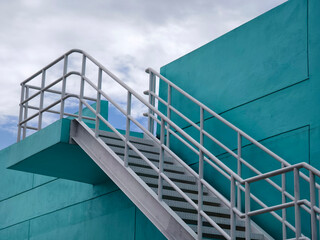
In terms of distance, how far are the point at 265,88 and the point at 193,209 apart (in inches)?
83.1

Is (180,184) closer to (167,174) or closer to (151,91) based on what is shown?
(167,174)

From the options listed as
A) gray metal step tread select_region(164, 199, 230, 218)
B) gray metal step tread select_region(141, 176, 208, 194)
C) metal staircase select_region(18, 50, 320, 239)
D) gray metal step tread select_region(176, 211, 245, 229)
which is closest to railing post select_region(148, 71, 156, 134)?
metal staircase select_region(18, 50, 320, 239)

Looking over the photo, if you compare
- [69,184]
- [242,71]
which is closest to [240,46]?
[242,71]

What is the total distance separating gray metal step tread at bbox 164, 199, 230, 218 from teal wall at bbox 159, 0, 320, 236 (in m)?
0.64

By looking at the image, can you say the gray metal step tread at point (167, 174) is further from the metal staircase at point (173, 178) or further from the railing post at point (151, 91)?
the railing post at point (151, 91)

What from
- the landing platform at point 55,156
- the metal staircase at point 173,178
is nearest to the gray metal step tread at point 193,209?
the metal staircase at point 173,178

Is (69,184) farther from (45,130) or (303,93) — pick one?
(303,93)

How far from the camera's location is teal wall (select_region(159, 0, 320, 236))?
24.9 feet

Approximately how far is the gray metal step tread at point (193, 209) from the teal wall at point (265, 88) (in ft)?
2.10

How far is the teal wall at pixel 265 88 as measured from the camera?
7.60 metres

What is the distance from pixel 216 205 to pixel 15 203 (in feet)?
22.6

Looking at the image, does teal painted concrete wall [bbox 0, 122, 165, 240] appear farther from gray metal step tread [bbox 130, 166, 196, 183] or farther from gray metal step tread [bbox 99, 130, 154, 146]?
gray metal step tread [bbox 130, 166, 196, 183]

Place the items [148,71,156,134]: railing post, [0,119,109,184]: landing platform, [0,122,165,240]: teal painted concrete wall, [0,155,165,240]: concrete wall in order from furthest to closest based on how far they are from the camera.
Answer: [0,155,165,240]: concrete wall
[148,71,156,134]: railing post
[0,122,165,240]: teal painted concrete wall
[0,119,109,184]: landing platform

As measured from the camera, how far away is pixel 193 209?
7336 millimetres
